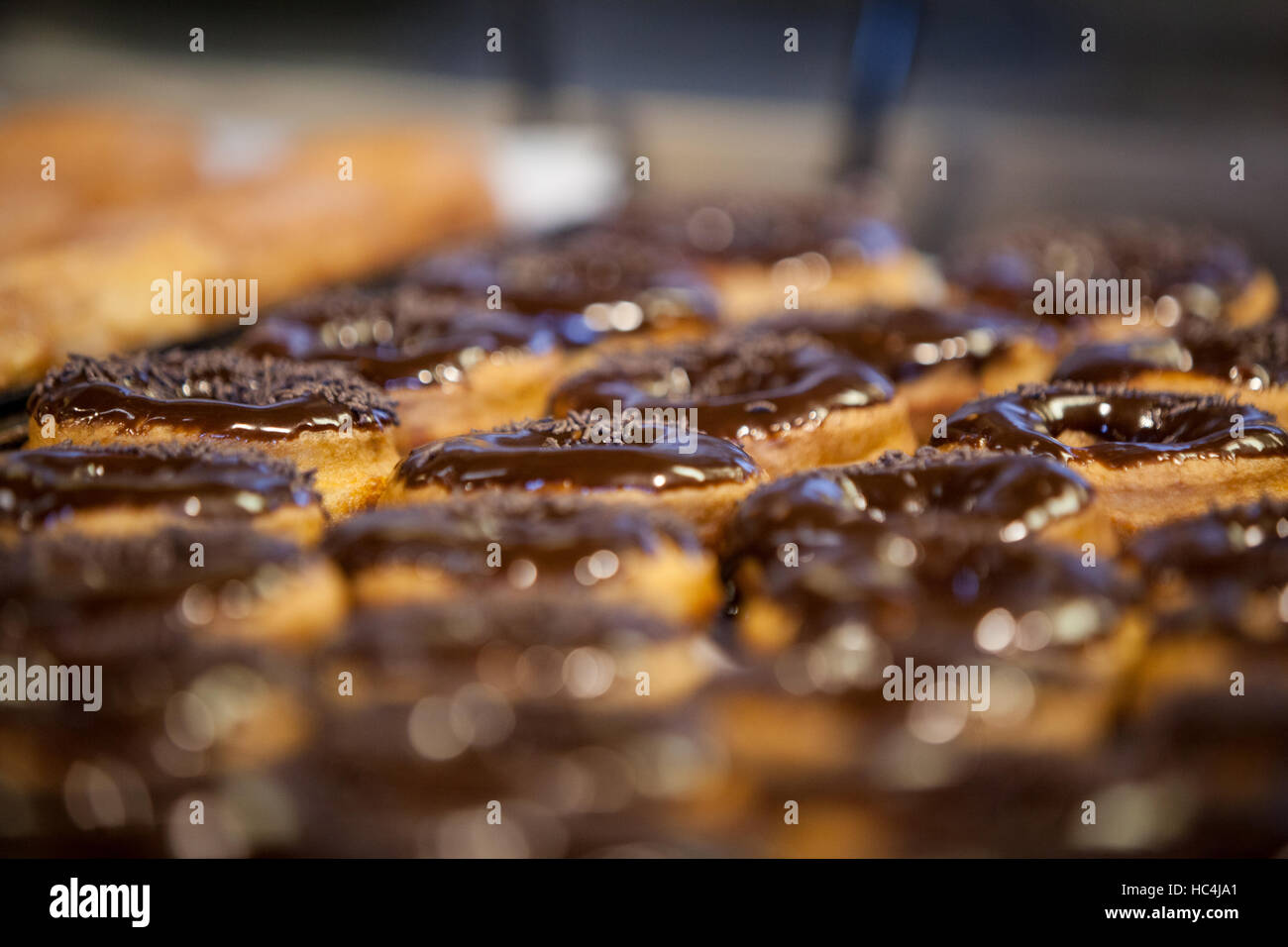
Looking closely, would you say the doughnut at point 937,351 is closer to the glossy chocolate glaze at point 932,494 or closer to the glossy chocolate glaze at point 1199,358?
the glossy chocolate glaze at point 1199,358

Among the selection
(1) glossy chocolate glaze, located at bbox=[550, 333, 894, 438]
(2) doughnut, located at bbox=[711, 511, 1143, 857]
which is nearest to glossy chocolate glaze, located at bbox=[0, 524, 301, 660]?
(2) doughnut, located at bbox=[711, 511, 1143, 857]

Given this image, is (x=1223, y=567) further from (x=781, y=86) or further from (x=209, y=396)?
(x=781, y=86)

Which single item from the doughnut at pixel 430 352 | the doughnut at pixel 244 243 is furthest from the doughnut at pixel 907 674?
the doughnut at pixel 244 243

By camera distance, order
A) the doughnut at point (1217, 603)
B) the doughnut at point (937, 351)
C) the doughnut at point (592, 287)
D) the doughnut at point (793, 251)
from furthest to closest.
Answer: the doughnut at point (793, 251), the doughnut at point (592, 287), the doughnut at point (937, 351), the doughnut at point (1217, 603)

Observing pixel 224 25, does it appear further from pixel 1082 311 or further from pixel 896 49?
pixel 1082 311
